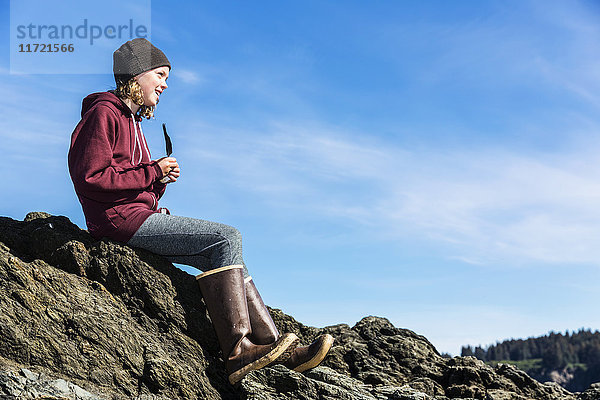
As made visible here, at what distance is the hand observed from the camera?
27.1 ft

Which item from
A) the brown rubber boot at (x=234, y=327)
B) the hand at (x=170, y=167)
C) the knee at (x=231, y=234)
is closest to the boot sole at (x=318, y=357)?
the brown rubber boot at (x=234, y=327)

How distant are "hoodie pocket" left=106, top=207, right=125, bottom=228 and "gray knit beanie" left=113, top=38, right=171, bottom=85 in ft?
6.78

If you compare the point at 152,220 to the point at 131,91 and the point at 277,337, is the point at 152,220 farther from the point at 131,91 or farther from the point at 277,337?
the point at 277,337

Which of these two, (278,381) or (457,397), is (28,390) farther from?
(457,397)

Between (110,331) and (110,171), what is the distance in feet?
7.23

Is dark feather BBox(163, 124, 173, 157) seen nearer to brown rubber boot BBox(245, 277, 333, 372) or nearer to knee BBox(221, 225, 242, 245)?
knee BBox(221, 225, 242, 245)

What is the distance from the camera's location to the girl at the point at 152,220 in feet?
25.2

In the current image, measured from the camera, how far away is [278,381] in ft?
25.6

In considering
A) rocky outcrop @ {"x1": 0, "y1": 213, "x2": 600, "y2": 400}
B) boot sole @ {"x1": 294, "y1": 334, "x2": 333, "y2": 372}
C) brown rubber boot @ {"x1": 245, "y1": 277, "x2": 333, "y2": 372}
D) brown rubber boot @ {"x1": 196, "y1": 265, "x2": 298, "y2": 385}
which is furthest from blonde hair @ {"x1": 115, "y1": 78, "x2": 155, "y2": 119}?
boot sole @ {"x1": 294, "y1": 334, "x2": 333, "y2": 372}

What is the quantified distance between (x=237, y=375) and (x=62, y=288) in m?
2.68

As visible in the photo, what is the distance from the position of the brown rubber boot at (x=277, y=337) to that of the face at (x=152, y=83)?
3323mm

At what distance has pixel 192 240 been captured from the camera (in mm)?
8055

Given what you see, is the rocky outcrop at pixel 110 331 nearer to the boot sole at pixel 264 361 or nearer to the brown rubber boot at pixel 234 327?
the boot sole at pixel 264 361

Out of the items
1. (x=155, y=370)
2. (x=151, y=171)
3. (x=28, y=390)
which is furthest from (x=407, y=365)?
(x=28, y=390)
